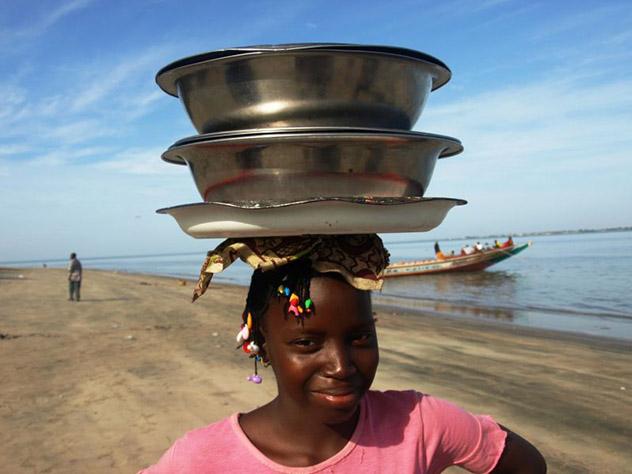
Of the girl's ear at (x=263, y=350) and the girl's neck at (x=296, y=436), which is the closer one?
the girl's neck at (x=296, y=436)

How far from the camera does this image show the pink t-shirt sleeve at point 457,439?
1653mm

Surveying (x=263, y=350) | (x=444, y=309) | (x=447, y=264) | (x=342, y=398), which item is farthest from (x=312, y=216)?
(x=447, y=264)

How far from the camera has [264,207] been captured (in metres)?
1.29

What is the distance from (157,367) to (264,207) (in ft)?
22.8

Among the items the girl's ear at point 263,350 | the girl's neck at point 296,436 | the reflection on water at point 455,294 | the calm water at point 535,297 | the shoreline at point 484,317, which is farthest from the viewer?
the reflection on water at point 455,294

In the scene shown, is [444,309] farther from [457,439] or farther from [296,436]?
[296,436]

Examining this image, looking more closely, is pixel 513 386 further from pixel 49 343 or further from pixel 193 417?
pixel 49 343

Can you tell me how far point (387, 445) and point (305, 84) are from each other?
1.04 m

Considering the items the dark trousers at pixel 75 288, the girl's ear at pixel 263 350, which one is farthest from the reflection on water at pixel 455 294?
the girl's ear at pixel 263 350

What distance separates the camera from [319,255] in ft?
5.08

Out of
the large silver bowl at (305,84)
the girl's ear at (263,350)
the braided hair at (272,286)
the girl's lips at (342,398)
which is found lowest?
the girl's lips at (342,398)

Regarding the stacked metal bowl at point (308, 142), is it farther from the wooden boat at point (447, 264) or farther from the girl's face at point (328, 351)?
the wooden boat at point (447, 264)

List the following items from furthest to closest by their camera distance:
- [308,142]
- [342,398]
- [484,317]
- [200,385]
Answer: [484,317] → [200,385] → [342,398] → [308,142]

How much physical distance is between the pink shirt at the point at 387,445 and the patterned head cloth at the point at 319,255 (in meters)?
0.43
